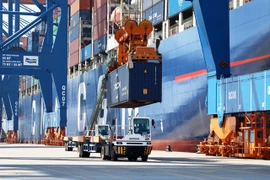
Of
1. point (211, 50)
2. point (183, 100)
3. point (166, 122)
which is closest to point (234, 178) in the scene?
point (211, 50)

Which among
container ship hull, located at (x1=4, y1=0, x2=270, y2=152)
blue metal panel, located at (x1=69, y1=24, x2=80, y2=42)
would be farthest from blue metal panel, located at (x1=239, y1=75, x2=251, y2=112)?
blue metal panel, located at (x1=69, y1=24, x2=80, y2=42)

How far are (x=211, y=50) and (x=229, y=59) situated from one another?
1.10m

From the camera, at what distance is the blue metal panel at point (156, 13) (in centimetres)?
4869

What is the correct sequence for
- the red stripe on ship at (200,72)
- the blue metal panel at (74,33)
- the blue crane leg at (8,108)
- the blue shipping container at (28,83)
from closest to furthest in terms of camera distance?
1. the red stripe on ship at (200,72)
2. the blue metal panel at (74,33)
3. the blue crane leg at (8,108)
4. the blue shipping container at (28,83)

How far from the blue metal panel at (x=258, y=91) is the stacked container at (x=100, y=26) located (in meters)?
32.4

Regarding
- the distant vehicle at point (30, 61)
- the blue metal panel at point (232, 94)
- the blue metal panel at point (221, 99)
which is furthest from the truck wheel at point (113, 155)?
the distant vehicle at point (30, 61)

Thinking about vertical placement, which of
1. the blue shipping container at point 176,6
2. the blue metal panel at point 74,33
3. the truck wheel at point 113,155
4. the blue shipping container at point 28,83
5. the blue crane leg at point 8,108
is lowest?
the truck wheel at point 113,155

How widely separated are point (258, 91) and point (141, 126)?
590 centimetres

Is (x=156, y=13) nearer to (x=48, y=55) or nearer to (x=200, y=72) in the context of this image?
(x=200, y=72)

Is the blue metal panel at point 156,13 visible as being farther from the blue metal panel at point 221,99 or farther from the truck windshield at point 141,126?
the truck windshield at point 141,126

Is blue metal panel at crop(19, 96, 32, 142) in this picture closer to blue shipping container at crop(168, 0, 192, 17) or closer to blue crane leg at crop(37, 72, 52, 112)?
blue crane leg at crop(37, 72, 52, 112)

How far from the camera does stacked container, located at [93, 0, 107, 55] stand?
63134mm

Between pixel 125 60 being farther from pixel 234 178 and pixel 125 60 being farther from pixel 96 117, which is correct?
pixel 234 178

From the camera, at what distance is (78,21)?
71250mm
